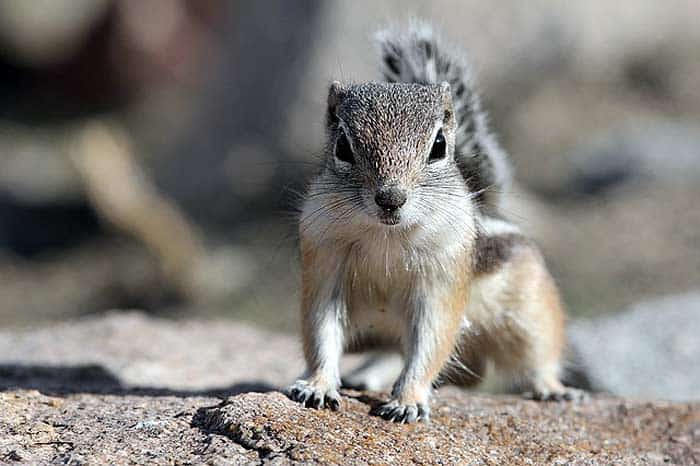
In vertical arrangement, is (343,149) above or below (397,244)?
above

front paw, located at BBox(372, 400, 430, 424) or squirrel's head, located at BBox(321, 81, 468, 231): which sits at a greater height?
squirrel's head, located at BBox(321, 81, 468, 231)

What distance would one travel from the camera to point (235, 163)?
1314 cm

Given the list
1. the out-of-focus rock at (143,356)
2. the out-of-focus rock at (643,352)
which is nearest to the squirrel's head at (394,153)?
the out-of-focus rock at (143,356)

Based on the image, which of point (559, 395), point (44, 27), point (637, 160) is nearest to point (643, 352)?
point (559, 395)

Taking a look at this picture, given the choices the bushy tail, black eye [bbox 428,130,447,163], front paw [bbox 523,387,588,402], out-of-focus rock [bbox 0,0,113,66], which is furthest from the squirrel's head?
out-of-focus rock [bbox 0,0,113,66]

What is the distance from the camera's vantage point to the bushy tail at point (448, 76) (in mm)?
5531

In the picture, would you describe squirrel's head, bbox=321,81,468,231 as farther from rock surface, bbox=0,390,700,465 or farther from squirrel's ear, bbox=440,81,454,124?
rock surface, bbox=0,390,700,465

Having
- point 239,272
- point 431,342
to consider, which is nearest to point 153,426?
point 431,342

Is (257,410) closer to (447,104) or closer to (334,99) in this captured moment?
(334,99)

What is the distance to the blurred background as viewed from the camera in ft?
37.9

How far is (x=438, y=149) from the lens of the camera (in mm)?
4617

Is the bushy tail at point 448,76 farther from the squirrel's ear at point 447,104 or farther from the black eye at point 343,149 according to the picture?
the black eye at point 343,149

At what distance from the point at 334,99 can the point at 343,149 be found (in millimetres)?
425

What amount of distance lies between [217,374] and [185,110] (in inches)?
432
